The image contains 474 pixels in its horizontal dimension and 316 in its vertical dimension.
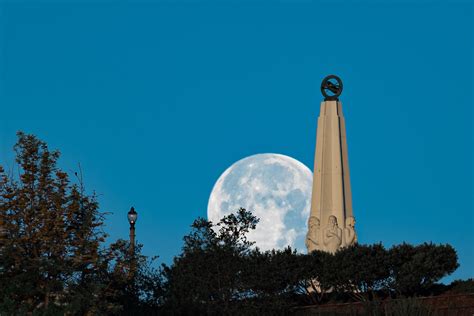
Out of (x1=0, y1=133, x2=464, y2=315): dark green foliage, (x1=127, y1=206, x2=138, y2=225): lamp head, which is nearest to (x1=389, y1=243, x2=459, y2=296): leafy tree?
(x1=0, y1=133, x2=464, y2=315): dark green foliage

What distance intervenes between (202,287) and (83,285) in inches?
400

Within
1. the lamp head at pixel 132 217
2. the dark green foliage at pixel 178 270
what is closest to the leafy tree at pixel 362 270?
the dark green foliage at pixel 178 270

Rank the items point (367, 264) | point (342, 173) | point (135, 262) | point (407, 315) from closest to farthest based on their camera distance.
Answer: point (135, 262), point (407, 315), point (367, 264), point (342, 173)

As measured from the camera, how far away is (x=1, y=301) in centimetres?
2855

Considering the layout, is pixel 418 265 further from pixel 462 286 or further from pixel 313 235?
pixel 313 235

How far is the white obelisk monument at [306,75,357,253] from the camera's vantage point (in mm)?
49594

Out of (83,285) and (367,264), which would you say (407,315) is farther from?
(83,285)

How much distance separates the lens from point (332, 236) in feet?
161

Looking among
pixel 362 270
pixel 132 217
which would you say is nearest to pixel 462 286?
pixel 362 270

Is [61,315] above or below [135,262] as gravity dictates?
below

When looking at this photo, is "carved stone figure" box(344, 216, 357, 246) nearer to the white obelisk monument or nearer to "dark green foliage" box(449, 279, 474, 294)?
the white obelisk monument

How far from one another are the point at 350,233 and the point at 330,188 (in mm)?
2547

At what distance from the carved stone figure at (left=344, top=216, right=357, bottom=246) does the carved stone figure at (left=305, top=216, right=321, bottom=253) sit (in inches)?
54.3

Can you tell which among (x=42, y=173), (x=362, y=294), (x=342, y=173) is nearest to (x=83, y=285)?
(x=42, y=173)
